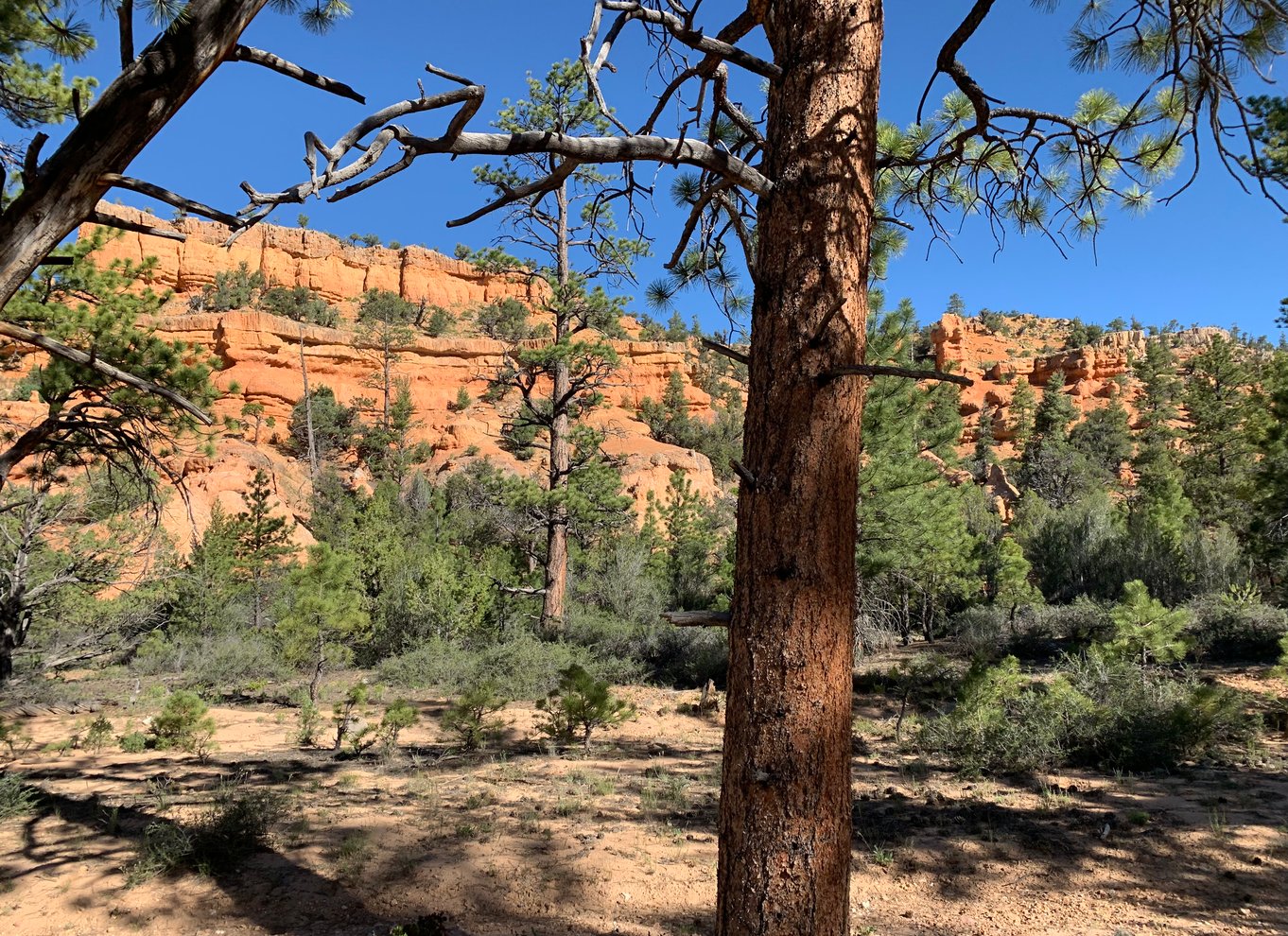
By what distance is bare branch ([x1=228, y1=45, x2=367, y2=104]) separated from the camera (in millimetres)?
2250

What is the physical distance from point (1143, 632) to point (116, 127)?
10.7m

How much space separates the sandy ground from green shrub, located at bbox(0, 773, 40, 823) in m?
0.13

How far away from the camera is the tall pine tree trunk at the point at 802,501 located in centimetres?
200

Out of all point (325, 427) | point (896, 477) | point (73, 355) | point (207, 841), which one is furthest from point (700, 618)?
point (325, 427)

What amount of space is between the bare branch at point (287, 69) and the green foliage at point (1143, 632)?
976cm

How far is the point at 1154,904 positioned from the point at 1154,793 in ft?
7.30

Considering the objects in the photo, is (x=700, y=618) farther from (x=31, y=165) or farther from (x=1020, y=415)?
(x=1020, y=415)

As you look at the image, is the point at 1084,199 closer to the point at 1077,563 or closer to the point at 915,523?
Result: the point at 915,523

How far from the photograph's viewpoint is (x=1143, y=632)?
8.82 m

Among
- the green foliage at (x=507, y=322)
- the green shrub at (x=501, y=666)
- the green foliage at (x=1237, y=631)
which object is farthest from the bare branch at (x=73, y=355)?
the green foliage at (x=507, y=322)

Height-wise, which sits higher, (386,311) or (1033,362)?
(1033,362)

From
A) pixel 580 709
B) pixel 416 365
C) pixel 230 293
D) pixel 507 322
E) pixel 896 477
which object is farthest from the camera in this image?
pixel 230 293

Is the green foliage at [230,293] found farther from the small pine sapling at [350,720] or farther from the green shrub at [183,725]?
the small pine sapling at [350,720]

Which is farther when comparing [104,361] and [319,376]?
[319,376]
